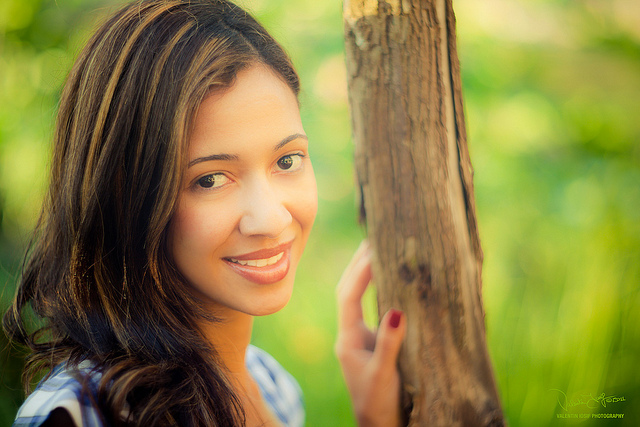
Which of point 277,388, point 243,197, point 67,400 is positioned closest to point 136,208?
point 243,197

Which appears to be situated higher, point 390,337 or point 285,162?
point 285,162

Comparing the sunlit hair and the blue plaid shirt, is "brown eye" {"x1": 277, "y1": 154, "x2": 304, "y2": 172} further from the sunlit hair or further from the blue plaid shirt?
the blue plaid shirt

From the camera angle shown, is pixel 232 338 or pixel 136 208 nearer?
pixel 136 208

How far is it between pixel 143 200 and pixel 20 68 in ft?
1.98

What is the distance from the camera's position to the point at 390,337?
71cm

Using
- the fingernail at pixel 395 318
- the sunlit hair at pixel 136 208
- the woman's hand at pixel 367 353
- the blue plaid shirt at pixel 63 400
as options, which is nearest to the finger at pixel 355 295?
Answer: the woman's hand at pixel 367 353

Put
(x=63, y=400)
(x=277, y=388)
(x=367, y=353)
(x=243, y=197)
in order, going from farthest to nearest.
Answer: (x=277, y=388) → (x=367, y=353) → (x=243, y=197) → (x=63, y=400)

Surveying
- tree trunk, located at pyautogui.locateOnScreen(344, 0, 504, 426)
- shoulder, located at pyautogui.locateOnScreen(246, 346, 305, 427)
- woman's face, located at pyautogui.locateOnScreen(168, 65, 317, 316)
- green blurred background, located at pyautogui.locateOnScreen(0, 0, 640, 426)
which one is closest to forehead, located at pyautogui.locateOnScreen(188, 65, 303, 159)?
woman's face, located at pyautogui.locateOnScreen(168, 65, 317, 316)

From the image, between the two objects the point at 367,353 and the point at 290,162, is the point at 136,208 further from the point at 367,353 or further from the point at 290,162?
the point at 367,353

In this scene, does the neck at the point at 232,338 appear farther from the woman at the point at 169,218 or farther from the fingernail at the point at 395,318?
the fingernail at the point at 395,318

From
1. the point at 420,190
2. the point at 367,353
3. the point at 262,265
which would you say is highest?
the point at 420,190

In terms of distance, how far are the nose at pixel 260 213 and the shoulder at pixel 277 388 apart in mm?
437

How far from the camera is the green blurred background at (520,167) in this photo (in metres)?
0.99

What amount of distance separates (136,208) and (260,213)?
18 cm
